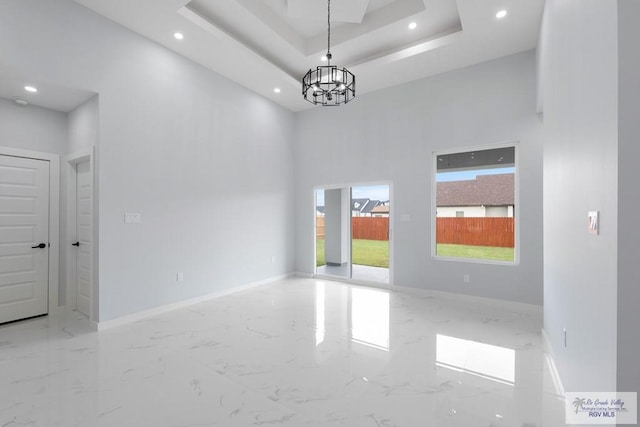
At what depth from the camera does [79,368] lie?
8.67ft

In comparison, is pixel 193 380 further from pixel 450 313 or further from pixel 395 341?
pixel 450 313

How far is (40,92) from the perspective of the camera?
351cm

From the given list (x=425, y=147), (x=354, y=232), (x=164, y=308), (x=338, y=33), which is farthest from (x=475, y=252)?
(x=164, y=308)

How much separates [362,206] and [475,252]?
2.22 m

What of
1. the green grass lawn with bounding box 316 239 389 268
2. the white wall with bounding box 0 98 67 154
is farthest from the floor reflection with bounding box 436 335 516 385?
the white wall with bounding box 0 98 67 154

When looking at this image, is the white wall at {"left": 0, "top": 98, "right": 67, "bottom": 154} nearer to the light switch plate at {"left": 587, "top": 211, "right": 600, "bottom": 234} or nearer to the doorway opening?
the doorway opening

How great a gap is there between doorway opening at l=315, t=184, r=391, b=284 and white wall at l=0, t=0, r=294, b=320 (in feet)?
4.38

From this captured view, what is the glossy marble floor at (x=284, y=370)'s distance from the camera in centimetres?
203

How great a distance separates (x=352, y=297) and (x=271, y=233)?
2.20m

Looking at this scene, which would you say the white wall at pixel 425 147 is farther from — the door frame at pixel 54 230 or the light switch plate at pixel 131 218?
the door frame at pixel 54 230

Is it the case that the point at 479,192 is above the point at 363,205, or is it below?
above

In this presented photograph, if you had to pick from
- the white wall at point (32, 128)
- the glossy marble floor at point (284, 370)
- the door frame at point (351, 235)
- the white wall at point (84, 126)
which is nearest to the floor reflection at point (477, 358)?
the glossy marble floor at point (284, 370)

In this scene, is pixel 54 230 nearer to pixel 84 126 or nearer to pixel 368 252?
pixel 84 126

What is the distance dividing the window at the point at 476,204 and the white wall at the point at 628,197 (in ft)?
11.9
